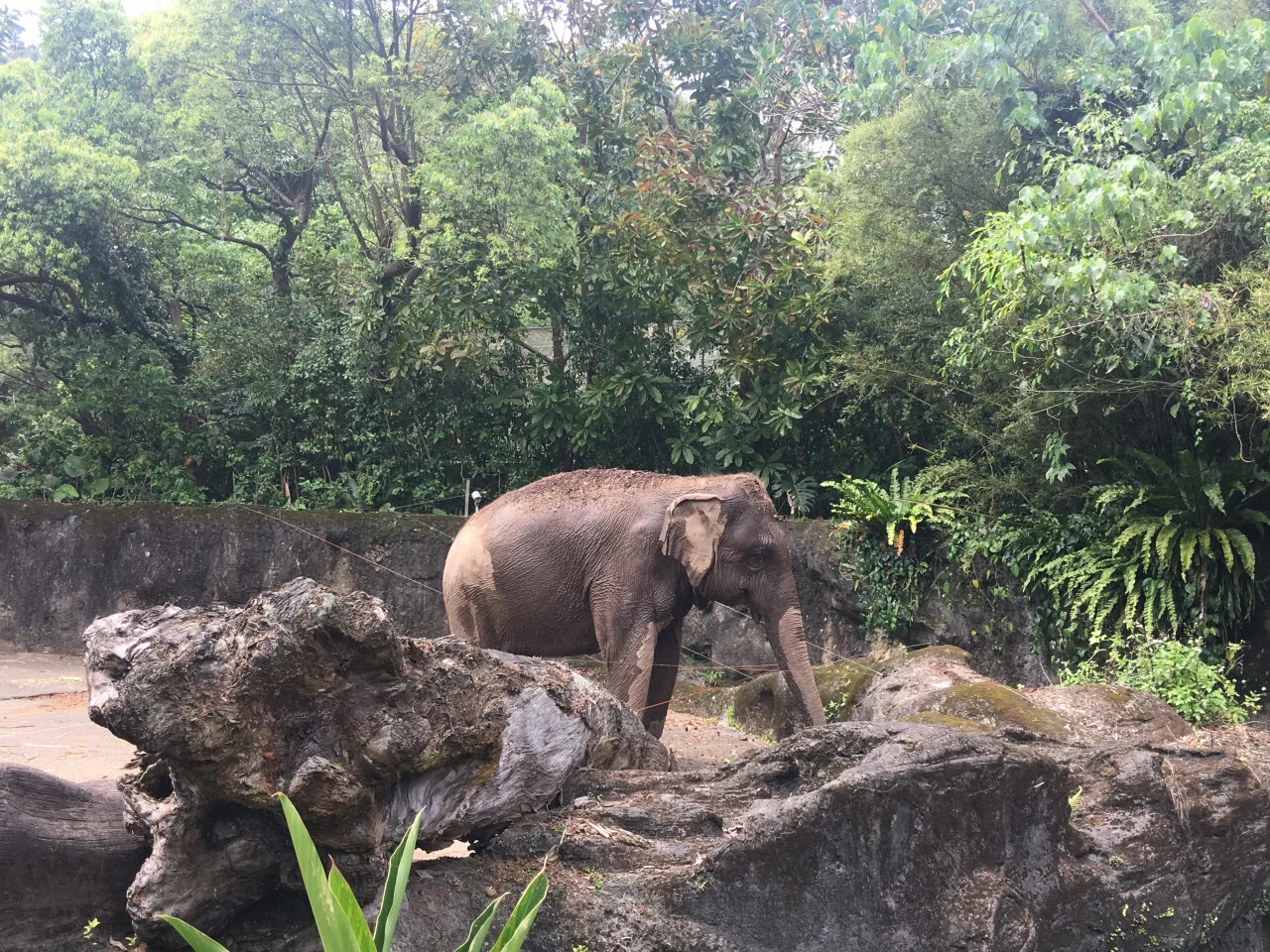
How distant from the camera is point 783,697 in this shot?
28.0ft

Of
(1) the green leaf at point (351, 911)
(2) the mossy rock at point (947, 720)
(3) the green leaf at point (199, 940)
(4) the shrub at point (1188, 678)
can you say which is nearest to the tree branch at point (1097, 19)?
(4) the shrub at point (1188, 678)

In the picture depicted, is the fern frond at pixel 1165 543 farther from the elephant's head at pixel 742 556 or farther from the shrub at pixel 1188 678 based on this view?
the elephant's head at pixel 742 556

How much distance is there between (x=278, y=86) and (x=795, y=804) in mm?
13443

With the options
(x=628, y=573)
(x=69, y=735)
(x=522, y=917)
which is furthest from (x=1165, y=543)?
(x=69, y=735)

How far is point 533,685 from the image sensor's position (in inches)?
155

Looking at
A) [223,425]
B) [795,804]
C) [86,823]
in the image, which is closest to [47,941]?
[86,823]

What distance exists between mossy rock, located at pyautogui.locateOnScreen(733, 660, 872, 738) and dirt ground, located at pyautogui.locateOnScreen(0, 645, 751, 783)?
0.61ft

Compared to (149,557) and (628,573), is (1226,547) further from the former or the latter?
(149,557)

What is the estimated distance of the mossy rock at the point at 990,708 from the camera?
600cm

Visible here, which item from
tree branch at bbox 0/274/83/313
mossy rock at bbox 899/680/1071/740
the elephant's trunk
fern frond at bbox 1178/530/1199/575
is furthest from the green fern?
tree branch at bbox 0/274/83/313

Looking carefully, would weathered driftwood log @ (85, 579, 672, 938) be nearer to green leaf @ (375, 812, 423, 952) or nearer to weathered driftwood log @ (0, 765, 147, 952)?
weathered driftwood log @ (0, 765, 147, 952)

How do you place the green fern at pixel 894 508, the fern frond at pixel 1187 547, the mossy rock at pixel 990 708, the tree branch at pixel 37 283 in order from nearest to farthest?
the mossy rock at pixel 990 708, the fern frond at pixel 1187 547, the green fern at pixel 894 508, the tree branch at pixel 37 283

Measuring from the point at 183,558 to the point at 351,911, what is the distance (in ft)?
36.6

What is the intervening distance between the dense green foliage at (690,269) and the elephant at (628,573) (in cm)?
281
